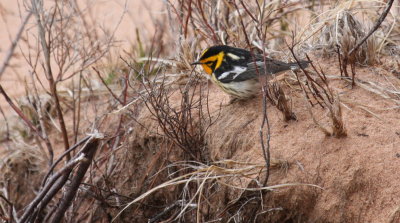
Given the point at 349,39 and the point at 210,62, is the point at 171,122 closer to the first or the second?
the point at 210,62

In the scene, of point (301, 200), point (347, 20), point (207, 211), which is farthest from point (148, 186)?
point (347, 20)

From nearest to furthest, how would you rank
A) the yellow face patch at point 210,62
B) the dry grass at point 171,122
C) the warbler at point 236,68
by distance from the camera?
the dry grass at point 171,122
the warbler at point 236,68
the yellow face patch at point 210,62

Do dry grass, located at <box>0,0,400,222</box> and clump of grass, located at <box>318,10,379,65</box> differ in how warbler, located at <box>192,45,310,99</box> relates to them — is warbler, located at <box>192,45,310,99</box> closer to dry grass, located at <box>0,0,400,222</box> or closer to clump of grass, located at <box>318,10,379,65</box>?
dry grass, located at <box>0,0,400,222</box>

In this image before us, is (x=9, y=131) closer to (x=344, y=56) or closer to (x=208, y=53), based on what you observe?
(x=208, y=53)

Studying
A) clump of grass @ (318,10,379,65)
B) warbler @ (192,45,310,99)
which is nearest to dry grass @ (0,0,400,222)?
clump of grass @ (318,10,379,65)

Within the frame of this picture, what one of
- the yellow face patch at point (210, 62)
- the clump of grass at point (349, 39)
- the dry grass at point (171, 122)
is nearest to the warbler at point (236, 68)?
the yellow face patch at point (210, 62)

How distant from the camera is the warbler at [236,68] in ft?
15.2

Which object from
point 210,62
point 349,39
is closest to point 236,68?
point 210,62

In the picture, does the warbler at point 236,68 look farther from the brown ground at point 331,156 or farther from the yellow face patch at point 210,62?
the brown ground at point 331,156

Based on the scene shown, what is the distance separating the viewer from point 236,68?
4766 mm

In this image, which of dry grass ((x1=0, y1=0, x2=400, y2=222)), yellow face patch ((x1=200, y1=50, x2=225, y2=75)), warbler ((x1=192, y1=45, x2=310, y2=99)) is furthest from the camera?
yellow face patch ((x1=200, y1=50, x2=225, y2=75))

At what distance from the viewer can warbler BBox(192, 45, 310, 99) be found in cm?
464

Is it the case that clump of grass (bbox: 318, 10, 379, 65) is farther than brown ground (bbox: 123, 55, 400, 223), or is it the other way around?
clump of grass (bbox: 318, 10, 379, 65)

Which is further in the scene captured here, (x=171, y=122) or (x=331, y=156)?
(x=171, y=122)
